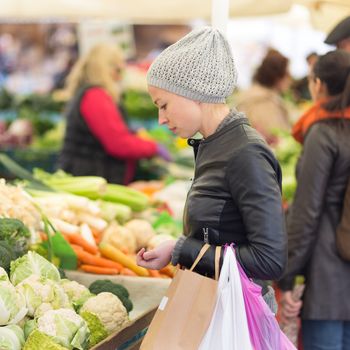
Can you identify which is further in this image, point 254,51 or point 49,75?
point 254,51

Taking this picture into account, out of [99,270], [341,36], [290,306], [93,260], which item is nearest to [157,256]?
[99,270]

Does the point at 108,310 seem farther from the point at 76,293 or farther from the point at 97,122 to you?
the point at 97,122

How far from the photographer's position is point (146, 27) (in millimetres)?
13742

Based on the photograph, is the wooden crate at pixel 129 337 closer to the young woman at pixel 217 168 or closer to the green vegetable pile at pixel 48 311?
the green vegetable pile at pixel 48 311

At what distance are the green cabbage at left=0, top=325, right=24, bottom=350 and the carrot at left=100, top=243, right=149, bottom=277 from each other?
4.32 feet

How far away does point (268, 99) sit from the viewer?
6.89m

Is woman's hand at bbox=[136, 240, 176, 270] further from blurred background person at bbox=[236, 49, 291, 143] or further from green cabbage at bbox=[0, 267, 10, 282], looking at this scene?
blurred background person at bbox=[236, 49, 291, 143]

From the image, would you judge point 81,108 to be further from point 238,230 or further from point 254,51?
point 254,51

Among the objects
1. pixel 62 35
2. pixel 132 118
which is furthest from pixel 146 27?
pixel 132 118

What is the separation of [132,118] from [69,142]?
9.74 ft

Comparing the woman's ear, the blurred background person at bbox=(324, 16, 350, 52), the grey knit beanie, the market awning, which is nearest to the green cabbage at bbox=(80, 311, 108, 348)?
the grey knit beanie

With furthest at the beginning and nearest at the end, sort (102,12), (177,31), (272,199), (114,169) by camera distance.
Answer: (177,31) → (114,169) → (102,12) → (272,199)

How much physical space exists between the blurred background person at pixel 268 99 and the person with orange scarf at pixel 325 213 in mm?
2869

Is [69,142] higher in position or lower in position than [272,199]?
lower
